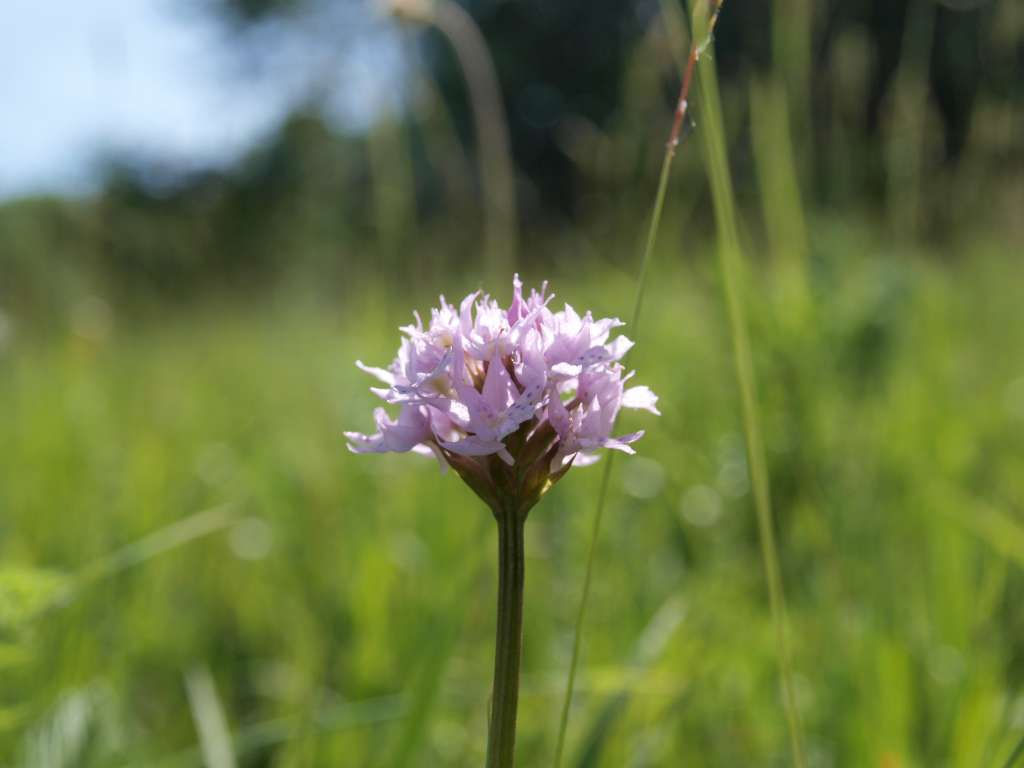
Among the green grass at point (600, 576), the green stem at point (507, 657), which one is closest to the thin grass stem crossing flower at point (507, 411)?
the green stem at point (507, 657)

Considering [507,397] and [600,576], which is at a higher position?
[600,576]

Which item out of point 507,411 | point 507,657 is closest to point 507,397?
point 507,411

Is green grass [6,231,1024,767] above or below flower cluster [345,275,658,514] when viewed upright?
above

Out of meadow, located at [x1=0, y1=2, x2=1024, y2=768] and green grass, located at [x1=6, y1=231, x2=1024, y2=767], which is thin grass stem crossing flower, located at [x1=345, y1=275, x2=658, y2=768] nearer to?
meadow, located at [x1=0, y1=2, x2=1024, y2=768]

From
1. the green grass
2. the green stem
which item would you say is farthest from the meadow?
the green stem

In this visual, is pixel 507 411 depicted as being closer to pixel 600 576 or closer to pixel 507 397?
pixel 507 397

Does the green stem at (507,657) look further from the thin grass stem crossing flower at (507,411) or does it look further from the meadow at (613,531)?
the meadow at (613,531)
